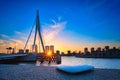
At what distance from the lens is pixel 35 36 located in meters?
40.9

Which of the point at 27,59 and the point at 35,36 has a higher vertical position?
the point at 35,36

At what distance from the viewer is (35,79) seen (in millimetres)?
7621

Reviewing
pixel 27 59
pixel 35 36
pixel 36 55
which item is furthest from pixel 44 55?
pixel 35 36

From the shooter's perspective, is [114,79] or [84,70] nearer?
[114,79]

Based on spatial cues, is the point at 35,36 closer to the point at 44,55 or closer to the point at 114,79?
the point at 44,55

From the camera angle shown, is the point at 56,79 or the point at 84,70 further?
the point at 84,70

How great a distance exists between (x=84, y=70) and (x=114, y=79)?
2865 mm

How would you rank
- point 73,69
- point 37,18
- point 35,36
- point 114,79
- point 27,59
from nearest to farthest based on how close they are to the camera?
point 114,79, point 73,69, point 35,36, point 37,18, point 27,59

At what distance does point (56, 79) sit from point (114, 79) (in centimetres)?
288

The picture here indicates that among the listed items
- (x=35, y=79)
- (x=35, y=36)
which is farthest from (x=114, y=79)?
(x=35, y=36)

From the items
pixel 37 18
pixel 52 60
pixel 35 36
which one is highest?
pixel 37 18

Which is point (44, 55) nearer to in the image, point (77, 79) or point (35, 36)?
point (35, 36)

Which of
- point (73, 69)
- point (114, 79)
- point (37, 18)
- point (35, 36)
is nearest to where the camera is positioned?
point (114, 79)

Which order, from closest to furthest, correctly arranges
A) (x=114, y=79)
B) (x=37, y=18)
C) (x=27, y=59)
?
(x=114, y=79) → (x=37, y=18) → (x=27, y=59)
